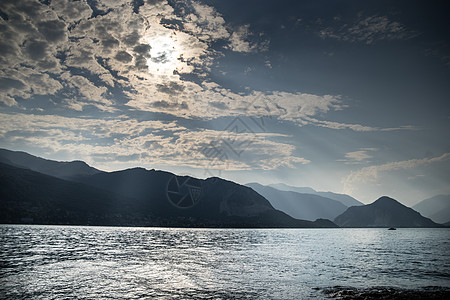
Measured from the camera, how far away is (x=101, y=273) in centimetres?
4675

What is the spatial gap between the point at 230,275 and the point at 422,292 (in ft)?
89.2

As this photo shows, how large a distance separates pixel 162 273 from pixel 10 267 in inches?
1077

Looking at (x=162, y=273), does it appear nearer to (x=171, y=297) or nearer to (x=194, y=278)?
(x=194, y=278)

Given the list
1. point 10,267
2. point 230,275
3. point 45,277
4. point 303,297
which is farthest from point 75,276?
point 303,297

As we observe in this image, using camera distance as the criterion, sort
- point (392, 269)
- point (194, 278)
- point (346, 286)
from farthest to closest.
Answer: point (392, 269) → point (194, 278) → point (346, 286)

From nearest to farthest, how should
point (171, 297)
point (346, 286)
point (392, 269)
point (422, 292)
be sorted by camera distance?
point (171, 297), point (422, 292), point (346, 286), point (392, 269)

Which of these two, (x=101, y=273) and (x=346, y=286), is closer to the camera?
(x=346, y=286)

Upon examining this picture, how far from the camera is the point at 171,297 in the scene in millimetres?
31297

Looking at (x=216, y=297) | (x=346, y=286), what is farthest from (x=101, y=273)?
(x=346, y=286)

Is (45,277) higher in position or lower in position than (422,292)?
lower

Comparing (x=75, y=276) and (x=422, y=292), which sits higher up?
(x=422, y=292)

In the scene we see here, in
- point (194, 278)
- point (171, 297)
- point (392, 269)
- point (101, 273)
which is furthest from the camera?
point (392, 269)

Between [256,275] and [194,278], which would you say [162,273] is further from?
[256,275]

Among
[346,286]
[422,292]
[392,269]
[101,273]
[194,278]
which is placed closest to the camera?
[422,292]
